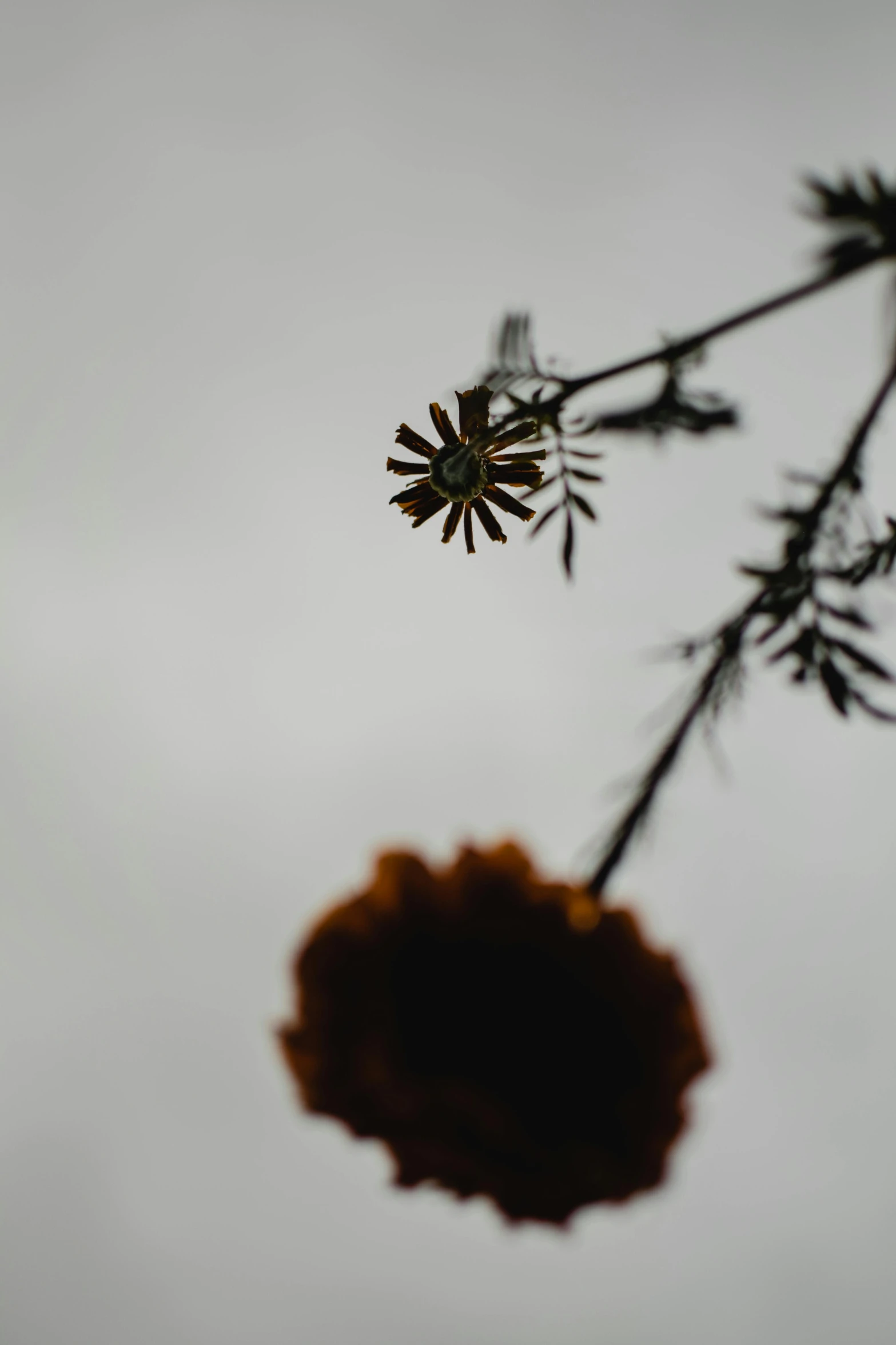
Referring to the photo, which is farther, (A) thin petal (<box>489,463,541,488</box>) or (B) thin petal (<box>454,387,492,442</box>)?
(A) thin petal (<box>489,463,541,488</box>)

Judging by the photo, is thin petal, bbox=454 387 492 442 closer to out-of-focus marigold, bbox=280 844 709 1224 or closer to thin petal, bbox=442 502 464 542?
thin petal, bbox=442 502 464 542

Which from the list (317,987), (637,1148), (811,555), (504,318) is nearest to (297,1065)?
(317,987)

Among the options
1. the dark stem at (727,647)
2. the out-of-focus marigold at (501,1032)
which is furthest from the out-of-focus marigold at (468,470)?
the out-of-focus marigold at (501,1032)

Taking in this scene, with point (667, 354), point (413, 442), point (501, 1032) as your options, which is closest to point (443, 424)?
point (413, 442)

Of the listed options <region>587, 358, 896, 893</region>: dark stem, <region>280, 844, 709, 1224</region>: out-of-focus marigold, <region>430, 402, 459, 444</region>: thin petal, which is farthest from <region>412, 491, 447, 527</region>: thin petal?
<region>280, 844, 709, 1224</region>: out-of-focus marigold

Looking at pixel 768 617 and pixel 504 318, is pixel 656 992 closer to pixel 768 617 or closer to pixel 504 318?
pixel 768 617

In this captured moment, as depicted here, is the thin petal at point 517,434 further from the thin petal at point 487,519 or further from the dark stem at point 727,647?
the dark stem at point 727,647

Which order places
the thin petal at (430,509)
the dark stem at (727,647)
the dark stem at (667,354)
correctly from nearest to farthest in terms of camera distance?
the dark stem at (727,647)
the dark stem at (667,354)
the thin petal at (430,509)
